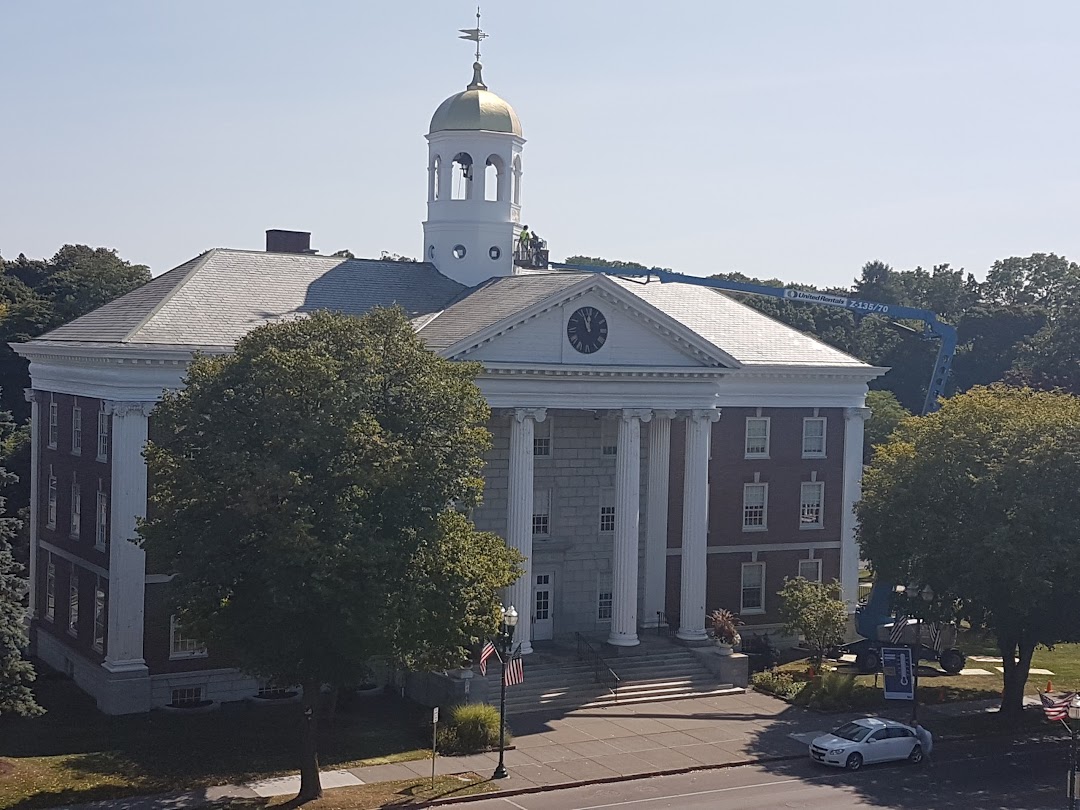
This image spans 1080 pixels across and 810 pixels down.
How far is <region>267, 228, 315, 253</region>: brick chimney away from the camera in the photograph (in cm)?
5547

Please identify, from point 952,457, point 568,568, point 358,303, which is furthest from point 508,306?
point 952,457

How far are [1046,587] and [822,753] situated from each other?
8012 millimetres

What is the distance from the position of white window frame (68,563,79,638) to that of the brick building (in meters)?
0.12

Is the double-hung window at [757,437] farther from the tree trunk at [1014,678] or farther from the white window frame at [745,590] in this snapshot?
the tree trunk at [1014,678]

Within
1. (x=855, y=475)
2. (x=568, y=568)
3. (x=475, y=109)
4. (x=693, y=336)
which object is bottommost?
(x=568, y=568)

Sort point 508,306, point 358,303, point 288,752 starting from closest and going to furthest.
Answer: point 288,752 → point 508,306 → point 358,303

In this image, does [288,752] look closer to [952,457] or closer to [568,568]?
[568,568]

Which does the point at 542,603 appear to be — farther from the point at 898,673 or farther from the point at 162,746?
the point at 162,746

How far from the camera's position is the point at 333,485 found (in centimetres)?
3136

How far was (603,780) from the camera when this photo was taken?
117 ft

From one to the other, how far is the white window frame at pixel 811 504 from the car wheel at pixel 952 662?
7032 mm

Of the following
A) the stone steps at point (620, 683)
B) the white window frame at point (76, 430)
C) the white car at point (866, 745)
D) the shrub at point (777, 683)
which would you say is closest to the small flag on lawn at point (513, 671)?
the stone steps at point (620, 683)

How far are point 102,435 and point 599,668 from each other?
17.9 meters

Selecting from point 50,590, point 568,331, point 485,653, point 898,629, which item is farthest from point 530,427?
point 50,590
